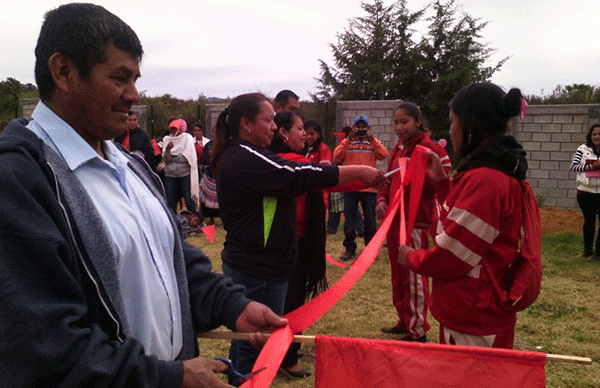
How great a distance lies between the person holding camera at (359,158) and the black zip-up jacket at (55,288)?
6.58m

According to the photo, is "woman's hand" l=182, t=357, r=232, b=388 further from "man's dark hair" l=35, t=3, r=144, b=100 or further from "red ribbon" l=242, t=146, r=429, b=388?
"man's dark hair" l=35, t=3, r=144, b=100

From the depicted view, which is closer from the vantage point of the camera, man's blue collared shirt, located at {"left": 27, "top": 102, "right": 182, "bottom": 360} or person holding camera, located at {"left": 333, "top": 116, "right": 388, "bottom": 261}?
man's blue collared shirt, located at {"left": 27, "top": 102, "right": 182, "bottom": 360}

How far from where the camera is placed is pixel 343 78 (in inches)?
878

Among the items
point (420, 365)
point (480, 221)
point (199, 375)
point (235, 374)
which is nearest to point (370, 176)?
point (480, 221)

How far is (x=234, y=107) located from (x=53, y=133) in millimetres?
1968

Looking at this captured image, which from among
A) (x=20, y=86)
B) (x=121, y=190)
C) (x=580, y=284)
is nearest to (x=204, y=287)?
(x=121, y=190)

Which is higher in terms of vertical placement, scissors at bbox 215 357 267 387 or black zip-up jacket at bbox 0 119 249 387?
black zip-up jacket at bbox 0 119 249 387

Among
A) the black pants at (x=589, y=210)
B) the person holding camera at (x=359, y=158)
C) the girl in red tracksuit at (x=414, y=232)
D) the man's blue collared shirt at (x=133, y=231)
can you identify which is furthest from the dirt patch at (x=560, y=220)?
the man's blue collared shirt at (x=133, y=231)

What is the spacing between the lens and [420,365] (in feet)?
6.03

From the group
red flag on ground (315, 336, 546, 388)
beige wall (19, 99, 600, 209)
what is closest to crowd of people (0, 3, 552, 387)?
red flag on ground (315, 336, 546, 388)

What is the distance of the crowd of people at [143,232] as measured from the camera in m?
1.07

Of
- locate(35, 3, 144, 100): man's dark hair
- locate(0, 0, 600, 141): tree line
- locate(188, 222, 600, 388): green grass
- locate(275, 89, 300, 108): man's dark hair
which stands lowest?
locate(188, 222, 600, 388): green grass

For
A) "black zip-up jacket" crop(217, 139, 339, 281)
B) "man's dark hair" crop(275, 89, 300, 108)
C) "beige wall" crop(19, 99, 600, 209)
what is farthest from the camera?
"beige wall" crop(19, 99, 600, 209)

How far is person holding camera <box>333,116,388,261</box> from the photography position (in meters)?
7.69
